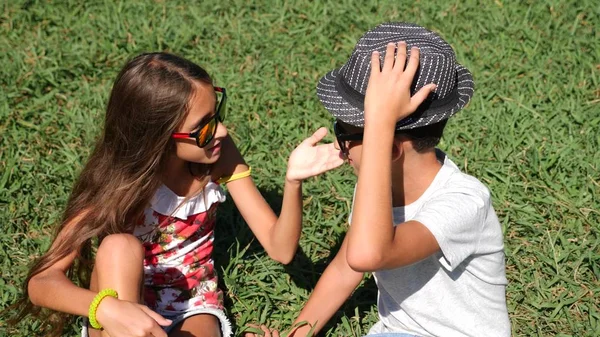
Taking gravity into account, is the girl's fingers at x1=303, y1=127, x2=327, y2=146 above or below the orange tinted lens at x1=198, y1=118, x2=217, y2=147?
above

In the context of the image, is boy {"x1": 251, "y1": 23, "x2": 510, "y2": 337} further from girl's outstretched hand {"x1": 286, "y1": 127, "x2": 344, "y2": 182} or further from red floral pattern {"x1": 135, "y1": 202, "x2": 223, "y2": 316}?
red floral pattern {"x1": 135, "y1": 202, "x2": 223, "y2": 316}

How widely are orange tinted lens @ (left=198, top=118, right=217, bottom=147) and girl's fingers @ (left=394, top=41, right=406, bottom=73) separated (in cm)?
93

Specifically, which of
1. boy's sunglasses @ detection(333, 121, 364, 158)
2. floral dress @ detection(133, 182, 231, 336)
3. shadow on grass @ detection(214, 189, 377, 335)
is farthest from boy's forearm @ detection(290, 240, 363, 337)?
boy's sunglasses @ detection(333, 121, 364, 158)

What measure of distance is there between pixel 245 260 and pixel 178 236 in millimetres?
589

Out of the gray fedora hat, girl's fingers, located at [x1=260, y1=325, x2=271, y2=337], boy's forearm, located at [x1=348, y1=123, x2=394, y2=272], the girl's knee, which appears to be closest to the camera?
boy's forearm, located at [x1=348, y1=123, x2=394, y2=272]

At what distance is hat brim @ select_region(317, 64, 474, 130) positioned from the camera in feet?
8.03

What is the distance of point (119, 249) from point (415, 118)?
1.15 m

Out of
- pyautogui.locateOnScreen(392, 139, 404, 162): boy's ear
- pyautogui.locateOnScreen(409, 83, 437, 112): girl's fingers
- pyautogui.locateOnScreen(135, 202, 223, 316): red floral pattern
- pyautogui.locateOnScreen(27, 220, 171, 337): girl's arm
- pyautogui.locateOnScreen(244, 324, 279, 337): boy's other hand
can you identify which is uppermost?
pyautogui.locateOnScreen(409, 83, 437, 112): girl's fingers

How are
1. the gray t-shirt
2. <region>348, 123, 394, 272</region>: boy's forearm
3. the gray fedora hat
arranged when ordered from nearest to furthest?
<region>348, 123, 394, 272</region>: boy's forearm < the gray fedora hat < the gray t-shirt

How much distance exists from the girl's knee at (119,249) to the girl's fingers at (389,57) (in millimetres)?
1143

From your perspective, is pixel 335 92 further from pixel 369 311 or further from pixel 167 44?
pixel 167 44

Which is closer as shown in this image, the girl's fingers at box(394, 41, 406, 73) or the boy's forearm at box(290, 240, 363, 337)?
Answer: the girl's fingers at box(394, 41, 406, 73)

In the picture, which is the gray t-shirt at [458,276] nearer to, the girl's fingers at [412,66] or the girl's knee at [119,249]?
the girl's fingers at [412,66]

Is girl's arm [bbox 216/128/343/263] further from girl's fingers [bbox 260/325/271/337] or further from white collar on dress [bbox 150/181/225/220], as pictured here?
girl's fingers [bbox 260/325/271/337]
